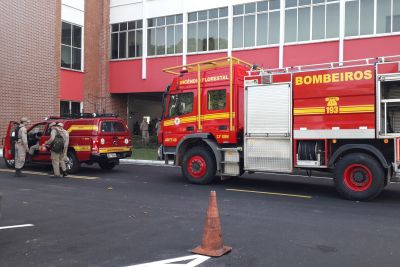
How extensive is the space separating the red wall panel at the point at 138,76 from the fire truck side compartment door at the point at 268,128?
54.5 ft

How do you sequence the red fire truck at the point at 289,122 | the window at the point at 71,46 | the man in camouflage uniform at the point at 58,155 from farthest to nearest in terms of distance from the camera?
the window at the point at 71,46 → the man in camouflage uniform at the point at 58,155 → the red fire truck at the point at 289,122

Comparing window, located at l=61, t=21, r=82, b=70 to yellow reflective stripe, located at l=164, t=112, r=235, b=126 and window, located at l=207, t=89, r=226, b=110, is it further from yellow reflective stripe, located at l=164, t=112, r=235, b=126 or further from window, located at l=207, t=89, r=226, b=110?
window, located at l=207, t=89, r=226, b=110

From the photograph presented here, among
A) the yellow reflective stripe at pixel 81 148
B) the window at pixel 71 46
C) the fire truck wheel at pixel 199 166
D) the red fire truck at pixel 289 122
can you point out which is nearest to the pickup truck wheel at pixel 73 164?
the yellow reflective stripe at pixel 81 148

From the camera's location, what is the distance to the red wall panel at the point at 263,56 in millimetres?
23375

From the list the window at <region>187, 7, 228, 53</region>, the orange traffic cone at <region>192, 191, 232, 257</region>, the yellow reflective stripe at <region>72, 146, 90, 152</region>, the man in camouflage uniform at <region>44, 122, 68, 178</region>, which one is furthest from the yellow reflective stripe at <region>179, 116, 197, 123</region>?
the window at <region>187, 7, 228, 53</region>

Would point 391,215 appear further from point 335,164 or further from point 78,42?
point 78,42

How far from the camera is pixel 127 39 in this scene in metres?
28.9

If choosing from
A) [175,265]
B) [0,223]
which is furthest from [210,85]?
[175,265]

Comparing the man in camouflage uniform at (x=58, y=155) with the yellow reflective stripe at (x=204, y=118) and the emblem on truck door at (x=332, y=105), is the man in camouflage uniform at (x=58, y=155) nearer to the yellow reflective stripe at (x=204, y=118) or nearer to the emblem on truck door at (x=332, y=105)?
the yellow reflective stripe at (x=204, y=118)

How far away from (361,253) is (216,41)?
21.0 m

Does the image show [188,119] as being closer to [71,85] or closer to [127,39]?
[71,85]

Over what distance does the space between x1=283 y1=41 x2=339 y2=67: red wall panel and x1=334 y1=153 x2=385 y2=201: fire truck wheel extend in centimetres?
1346

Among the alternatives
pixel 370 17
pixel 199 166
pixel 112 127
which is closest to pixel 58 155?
pixel 112 127

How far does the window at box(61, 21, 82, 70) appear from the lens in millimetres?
26938
